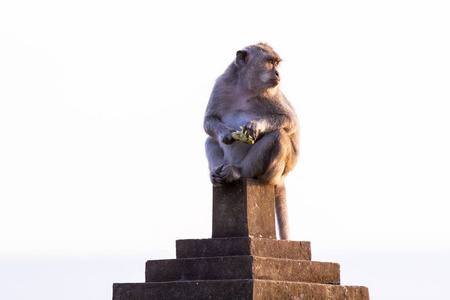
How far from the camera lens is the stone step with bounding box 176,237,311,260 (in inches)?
415

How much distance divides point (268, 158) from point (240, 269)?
1706mm

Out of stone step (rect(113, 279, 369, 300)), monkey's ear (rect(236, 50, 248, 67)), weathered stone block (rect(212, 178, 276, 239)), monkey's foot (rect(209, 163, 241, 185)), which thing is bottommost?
stone step (rect(113, 279, 369, 300))

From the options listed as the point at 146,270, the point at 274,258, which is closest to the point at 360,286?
the point at 274,258

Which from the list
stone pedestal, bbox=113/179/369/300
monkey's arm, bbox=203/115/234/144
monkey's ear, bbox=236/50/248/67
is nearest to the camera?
stone pedestal, bbox=113/179/369/300

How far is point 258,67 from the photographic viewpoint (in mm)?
11008

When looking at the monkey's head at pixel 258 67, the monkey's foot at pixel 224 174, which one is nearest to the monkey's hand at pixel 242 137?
the monkey's foot at pixel 224 174

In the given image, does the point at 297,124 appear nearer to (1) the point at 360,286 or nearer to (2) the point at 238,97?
(2) the point at 238,97

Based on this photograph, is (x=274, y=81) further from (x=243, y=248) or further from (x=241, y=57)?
(x=243, y=248)

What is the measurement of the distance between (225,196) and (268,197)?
2.25ft

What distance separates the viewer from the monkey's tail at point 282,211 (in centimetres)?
1184

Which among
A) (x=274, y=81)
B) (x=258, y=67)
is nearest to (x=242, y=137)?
(x=274, y=81)

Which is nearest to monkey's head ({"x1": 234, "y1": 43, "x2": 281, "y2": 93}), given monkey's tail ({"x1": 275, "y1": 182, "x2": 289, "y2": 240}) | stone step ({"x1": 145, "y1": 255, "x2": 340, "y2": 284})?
monkey's tail ({"x1": 275, "y1": 182, "x2": 289, "y2": 240})

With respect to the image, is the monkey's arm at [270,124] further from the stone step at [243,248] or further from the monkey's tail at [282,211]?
the stone step at [243,248]

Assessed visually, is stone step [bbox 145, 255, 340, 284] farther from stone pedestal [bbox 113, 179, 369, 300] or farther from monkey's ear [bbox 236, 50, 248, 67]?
monkey's ear [bbox 236, 50, 248, 67]
